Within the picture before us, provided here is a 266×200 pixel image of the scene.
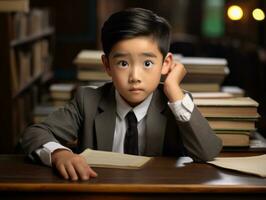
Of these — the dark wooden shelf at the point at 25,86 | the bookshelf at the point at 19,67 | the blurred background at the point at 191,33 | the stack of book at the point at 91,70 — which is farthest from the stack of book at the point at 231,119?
the dark wooden shelf at the point at 25,86

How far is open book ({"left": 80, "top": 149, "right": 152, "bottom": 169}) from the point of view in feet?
4.63

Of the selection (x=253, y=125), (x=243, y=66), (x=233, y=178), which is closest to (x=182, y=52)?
(x=243, y=66)

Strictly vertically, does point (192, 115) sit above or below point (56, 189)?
above

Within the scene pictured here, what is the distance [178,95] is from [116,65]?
0.67ft

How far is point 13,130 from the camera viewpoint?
168 inches

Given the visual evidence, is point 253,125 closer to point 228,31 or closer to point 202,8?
point 228,31

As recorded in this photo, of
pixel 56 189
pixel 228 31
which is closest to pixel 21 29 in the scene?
pixel 56 189

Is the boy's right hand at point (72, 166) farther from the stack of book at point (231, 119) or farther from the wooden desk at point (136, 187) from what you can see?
the stack of book at point (231, 119)

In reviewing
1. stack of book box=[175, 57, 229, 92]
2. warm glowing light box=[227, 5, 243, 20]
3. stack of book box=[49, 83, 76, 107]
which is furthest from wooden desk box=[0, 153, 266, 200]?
stack of book box=[49, 83, 76, 107]

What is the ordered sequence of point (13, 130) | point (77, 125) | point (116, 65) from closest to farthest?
point (116, 65)
point (77, 125)
point (13, 130)

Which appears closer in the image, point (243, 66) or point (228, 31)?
point (243, 66)

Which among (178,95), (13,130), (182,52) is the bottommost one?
(13,130)

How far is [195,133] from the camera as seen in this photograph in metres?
1.53

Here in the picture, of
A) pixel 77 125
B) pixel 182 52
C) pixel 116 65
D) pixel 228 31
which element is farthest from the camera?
pixel 228 31
